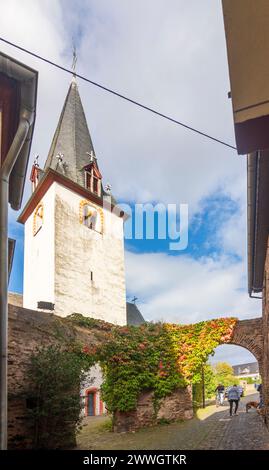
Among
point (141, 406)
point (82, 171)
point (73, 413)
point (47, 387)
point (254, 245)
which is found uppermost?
point (82, 171)

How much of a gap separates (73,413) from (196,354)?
750 centimetres

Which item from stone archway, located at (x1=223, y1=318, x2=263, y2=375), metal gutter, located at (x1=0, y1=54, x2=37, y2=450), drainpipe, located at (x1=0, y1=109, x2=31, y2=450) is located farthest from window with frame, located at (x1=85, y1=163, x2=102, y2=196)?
drainpipe, located at (x1=0, y1=109, x2=31, y2=450)

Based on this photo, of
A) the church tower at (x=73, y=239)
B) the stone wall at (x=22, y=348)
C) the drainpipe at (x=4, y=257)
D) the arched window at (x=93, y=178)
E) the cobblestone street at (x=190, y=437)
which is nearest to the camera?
the drainpipe at (x=4, y=257)

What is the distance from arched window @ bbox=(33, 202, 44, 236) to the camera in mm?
23922

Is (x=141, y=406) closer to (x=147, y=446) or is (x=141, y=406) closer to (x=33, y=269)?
(x=147, y=446)

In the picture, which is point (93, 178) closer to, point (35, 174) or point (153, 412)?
point (35, 174)

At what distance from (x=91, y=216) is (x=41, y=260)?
4.25 meters

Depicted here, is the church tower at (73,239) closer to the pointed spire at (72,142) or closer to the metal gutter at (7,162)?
the pointed spire at (72,142)

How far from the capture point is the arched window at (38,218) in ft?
78.5

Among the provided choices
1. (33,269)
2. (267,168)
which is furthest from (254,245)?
(33,269)

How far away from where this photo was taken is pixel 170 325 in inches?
637

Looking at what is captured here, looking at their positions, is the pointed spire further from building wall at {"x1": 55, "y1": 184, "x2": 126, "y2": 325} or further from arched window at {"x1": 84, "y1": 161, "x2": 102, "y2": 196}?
building wall at {"x1": 55, "y1": 184, "x2": 126, "y2": 325}

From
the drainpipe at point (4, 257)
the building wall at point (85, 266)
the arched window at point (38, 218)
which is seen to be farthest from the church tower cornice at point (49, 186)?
the drainpipe at point (4, 257)

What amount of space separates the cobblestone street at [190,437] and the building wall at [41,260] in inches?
368
